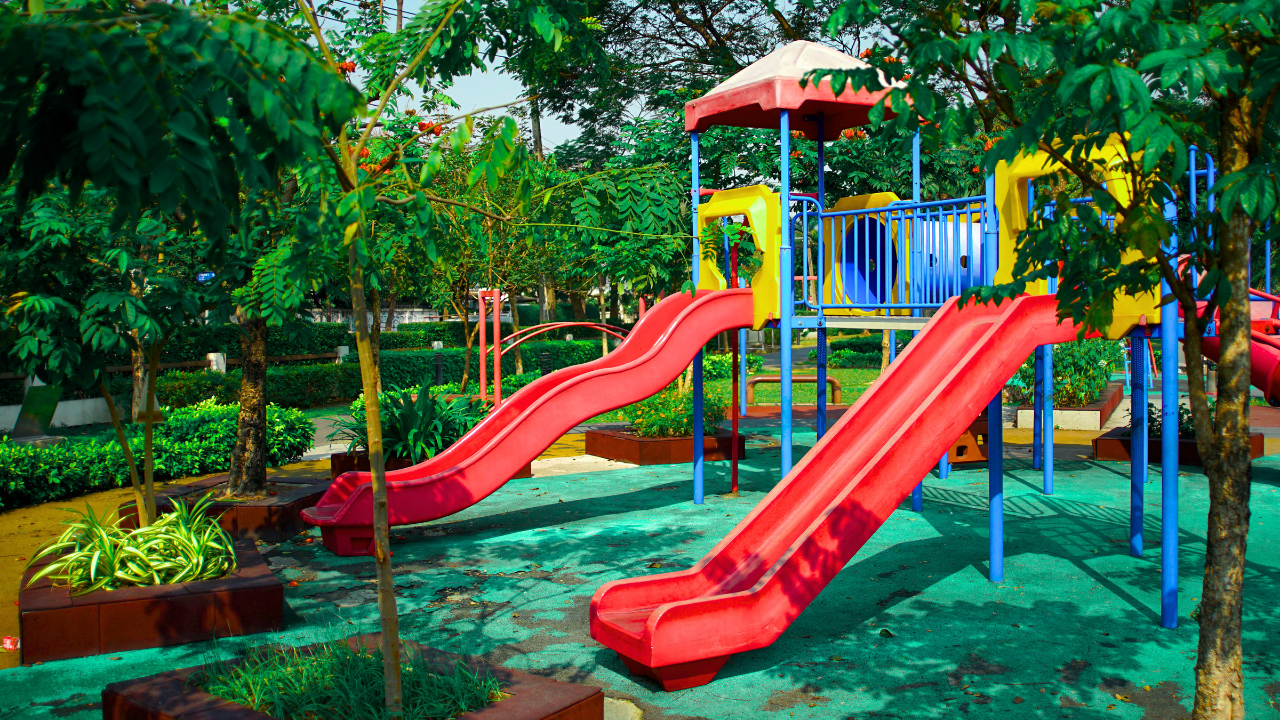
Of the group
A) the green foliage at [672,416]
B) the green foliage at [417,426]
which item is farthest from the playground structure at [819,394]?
the green foliage at [672,416]

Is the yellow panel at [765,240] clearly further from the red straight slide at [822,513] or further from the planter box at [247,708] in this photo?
the planter box at [247,708]

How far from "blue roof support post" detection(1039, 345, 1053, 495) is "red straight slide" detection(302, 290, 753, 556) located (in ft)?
10.0

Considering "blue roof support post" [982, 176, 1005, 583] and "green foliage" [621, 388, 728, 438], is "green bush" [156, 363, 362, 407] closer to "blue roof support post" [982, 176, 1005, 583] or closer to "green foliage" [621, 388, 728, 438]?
"green foliage" [621, 388, 728, 438]

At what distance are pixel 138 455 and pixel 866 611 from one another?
831cm

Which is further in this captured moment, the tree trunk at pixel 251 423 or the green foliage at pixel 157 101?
the tree trunk at pixel 251 423

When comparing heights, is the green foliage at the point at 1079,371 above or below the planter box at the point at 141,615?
above

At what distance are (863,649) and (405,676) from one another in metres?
2.64

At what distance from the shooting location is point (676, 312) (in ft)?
31.3

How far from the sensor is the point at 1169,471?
5.70 metres

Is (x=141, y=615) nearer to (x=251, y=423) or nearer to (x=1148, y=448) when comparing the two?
(x=251, y=423)

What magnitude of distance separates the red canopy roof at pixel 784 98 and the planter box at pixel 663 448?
416 centimetres

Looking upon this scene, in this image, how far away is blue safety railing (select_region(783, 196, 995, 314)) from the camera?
7531 mm

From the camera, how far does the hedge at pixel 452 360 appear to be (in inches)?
859

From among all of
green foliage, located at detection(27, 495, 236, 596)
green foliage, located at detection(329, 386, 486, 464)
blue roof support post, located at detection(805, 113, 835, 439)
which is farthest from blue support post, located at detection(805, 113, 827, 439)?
green foliage, located at detection(27, 495, 236, 596)
